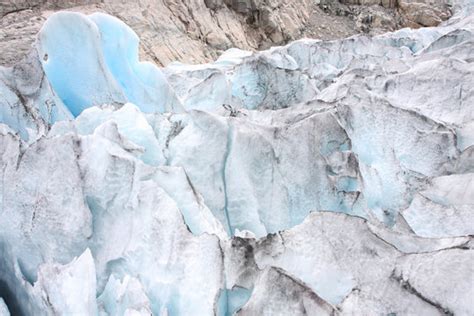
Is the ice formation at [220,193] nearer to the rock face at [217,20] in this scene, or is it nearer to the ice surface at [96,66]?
the ice surface at [96,66]

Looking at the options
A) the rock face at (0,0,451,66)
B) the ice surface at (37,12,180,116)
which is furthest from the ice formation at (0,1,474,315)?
the rock face at (0,0,451,66)

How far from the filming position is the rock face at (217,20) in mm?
8211

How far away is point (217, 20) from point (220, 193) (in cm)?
909

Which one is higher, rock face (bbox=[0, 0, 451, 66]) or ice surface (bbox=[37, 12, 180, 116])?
ice surface (bbox=[37, 12, 180, 116])

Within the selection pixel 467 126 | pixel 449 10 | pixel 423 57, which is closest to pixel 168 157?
pixel 467 126

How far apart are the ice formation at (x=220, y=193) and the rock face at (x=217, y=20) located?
3.40 m

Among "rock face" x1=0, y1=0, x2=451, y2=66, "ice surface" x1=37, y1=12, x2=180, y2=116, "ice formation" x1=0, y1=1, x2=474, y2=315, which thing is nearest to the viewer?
"ice formation" x1=0, y1=1, x2=474, y2=315

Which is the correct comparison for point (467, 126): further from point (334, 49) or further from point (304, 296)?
point (334, 49)

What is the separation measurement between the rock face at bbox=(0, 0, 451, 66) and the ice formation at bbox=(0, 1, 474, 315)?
11.2ft

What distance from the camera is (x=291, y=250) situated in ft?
6.90

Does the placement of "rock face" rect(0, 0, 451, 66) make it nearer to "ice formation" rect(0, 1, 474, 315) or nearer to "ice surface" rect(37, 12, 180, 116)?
"ice surface" rect(37, 12, 180, 116)

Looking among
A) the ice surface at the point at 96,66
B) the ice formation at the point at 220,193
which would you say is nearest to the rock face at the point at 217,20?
the ice surface at the point at 96,66

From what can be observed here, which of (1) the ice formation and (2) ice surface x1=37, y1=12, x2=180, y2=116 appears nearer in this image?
(1) the ice formation

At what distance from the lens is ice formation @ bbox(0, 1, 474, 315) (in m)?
1.95
